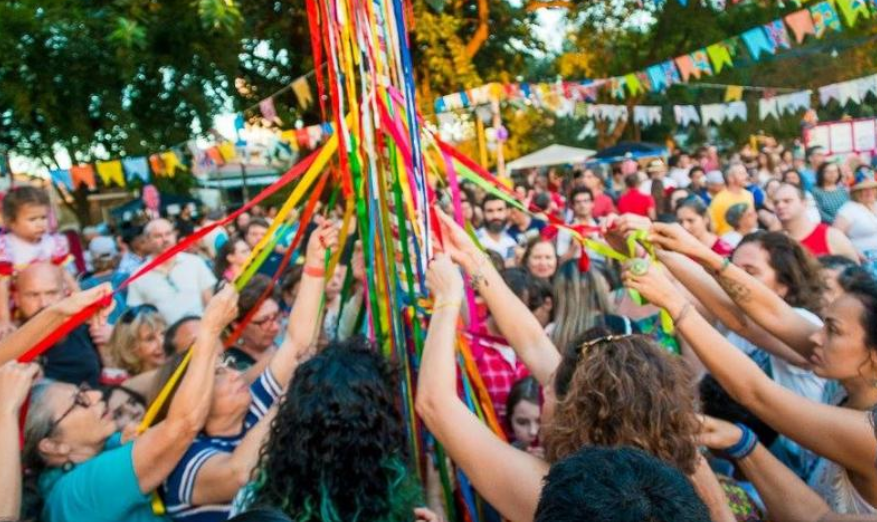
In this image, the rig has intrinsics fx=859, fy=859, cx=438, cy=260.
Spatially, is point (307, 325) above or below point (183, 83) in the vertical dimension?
below

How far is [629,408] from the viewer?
1.92 meters

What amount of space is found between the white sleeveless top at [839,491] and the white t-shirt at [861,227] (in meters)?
3.96

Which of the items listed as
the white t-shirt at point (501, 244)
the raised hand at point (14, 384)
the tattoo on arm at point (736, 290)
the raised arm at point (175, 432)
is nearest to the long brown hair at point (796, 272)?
the tattoo on arm at point (736, 290)

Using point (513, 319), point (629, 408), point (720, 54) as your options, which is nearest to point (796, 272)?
point (513, 319)

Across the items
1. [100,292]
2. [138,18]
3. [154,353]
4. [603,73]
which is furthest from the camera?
[603,73]

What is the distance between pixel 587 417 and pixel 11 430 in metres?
1.48

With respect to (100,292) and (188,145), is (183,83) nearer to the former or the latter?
(188,145)

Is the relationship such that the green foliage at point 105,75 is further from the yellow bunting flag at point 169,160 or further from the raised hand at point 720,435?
the raised hand at point 720,435

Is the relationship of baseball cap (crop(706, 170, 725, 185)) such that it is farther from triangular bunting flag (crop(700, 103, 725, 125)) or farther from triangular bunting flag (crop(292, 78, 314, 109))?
triangular bunting flag (crop(700, 103, 725, 125))

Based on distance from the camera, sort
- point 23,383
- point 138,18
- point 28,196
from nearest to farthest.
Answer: point 23,383 → point 28,196 → point 138,18

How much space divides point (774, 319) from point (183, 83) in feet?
34.1

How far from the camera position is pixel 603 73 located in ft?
78.1

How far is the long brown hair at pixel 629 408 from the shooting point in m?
1.91

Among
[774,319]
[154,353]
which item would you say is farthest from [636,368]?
[154,353]
